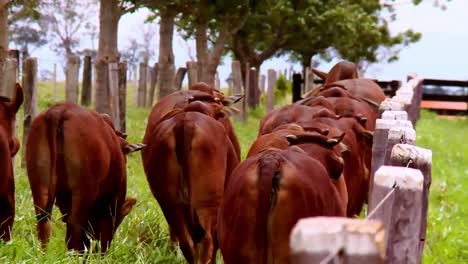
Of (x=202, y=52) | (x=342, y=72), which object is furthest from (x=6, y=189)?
(x=202, y=52)

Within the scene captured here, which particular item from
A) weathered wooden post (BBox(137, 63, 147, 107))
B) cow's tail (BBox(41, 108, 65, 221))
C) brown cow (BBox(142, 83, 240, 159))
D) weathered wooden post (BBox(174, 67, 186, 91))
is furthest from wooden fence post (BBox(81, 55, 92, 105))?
cow's tail (BBox(41, 108, 65, 221))

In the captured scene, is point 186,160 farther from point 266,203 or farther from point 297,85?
point 297,85

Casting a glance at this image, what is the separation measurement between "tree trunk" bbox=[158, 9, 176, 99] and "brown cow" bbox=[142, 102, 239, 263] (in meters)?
14.3

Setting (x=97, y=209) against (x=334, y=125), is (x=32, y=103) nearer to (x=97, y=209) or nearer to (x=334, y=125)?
(x=97, y=209)

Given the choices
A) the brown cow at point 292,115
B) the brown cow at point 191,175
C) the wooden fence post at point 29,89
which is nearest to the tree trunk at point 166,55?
the wooden fence post at point 29,89

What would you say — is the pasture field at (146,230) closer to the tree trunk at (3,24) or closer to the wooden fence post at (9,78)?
the wooden fence post at (9,78)

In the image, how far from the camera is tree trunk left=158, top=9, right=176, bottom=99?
833 inches

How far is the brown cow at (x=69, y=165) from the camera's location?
6.43 meters

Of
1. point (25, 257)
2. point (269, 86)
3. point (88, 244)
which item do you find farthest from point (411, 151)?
point (269, 86)

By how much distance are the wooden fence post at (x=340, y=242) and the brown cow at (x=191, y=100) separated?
5.62 metres

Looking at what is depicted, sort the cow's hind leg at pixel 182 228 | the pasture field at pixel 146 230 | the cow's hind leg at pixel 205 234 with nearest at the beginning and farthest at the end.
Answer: the pasture field at pixel 146 230 → the cow's hind leg at pixel 205 234 → the cow's hind leg at pixel 182 228

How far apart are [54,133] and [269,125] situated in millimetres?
2062

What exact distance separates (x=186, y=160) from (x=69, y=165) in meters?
0.93

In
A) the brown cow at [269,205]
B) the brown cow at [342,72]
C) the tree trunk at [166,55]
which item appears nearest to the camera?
the brown cow at [269,205]
